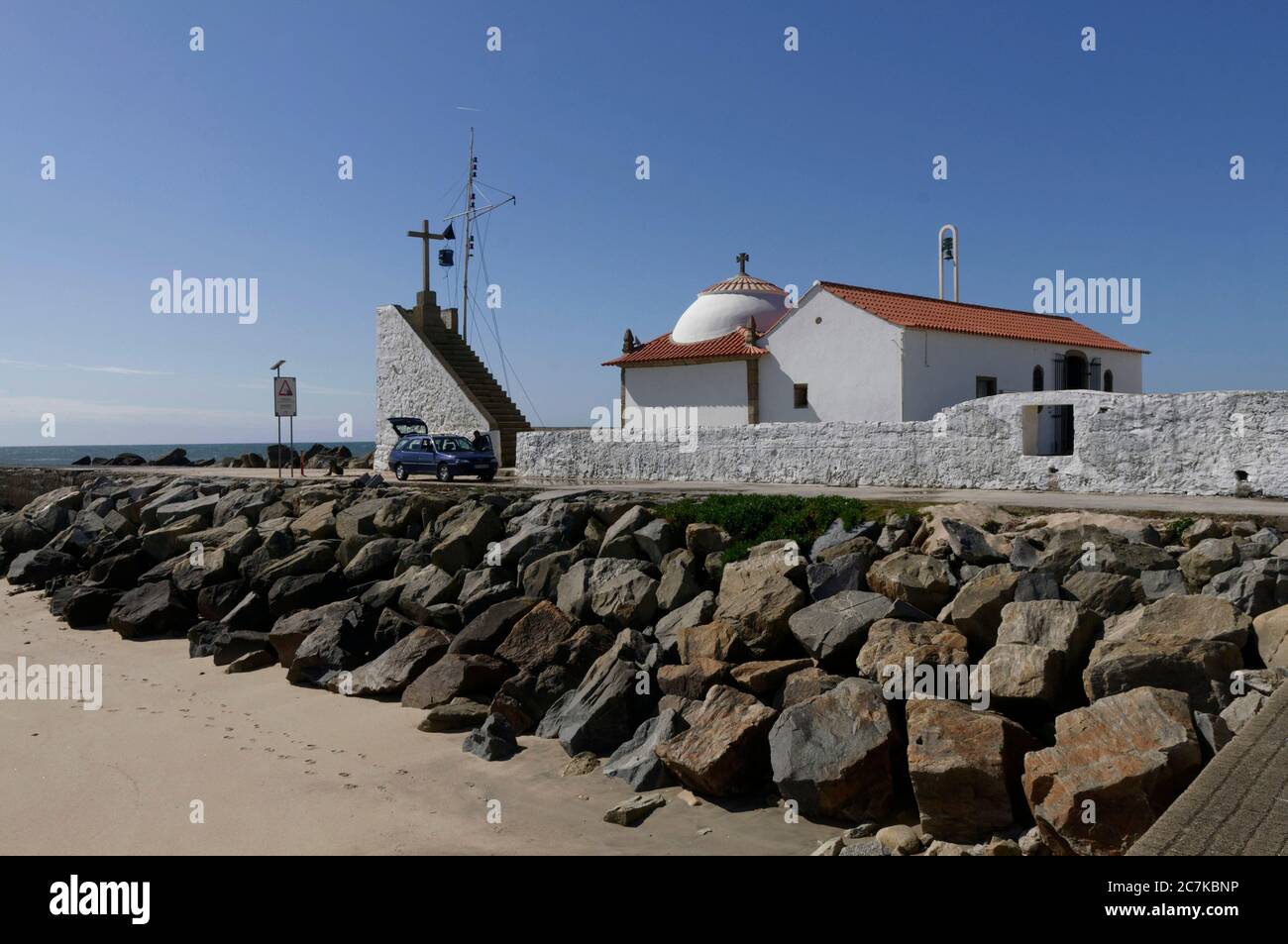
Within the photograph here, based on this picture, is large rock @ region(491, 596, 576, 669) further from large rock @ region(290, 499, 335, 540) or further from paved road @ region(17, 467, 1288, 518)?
large rock @ region(290, 499, 335, 540)

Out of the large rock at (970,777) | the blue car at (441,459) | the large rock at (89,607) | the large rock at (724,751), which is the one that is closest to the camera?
the large rock at (970,777)

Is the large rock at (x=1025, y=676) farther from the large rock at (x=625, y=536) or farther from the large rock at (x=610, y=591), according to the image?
the large rock at (x=625, y=536)

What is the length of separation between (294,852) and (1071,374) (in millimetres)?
29016

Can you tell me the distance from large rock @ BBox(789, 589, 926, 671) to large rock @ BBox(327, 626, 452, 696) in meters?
4.61

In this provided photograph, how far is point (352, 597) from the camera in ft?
49.6

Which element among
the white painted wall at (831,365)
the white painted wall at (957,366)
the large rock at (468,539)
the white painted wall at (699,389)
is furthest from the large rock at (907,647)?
the white painted wall at (699,389)

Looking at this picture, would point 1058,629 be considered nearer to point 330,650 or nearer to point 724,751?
point 724,751

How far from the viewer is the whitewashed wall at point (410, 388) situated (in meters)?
31.8

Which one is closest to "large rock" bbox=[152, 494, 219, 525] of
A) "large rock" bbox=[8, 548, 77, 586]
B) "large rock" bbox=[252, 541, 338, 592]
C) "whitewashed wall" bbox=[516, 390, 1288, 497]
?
"large rock" bbox=[8, 548, 77, 586]

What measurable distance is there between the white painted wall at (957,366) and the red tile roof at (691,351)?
15.6 feet

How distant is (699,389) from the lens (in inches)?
1206

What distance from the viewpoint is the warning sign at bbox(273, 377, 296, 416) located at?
24734mm
